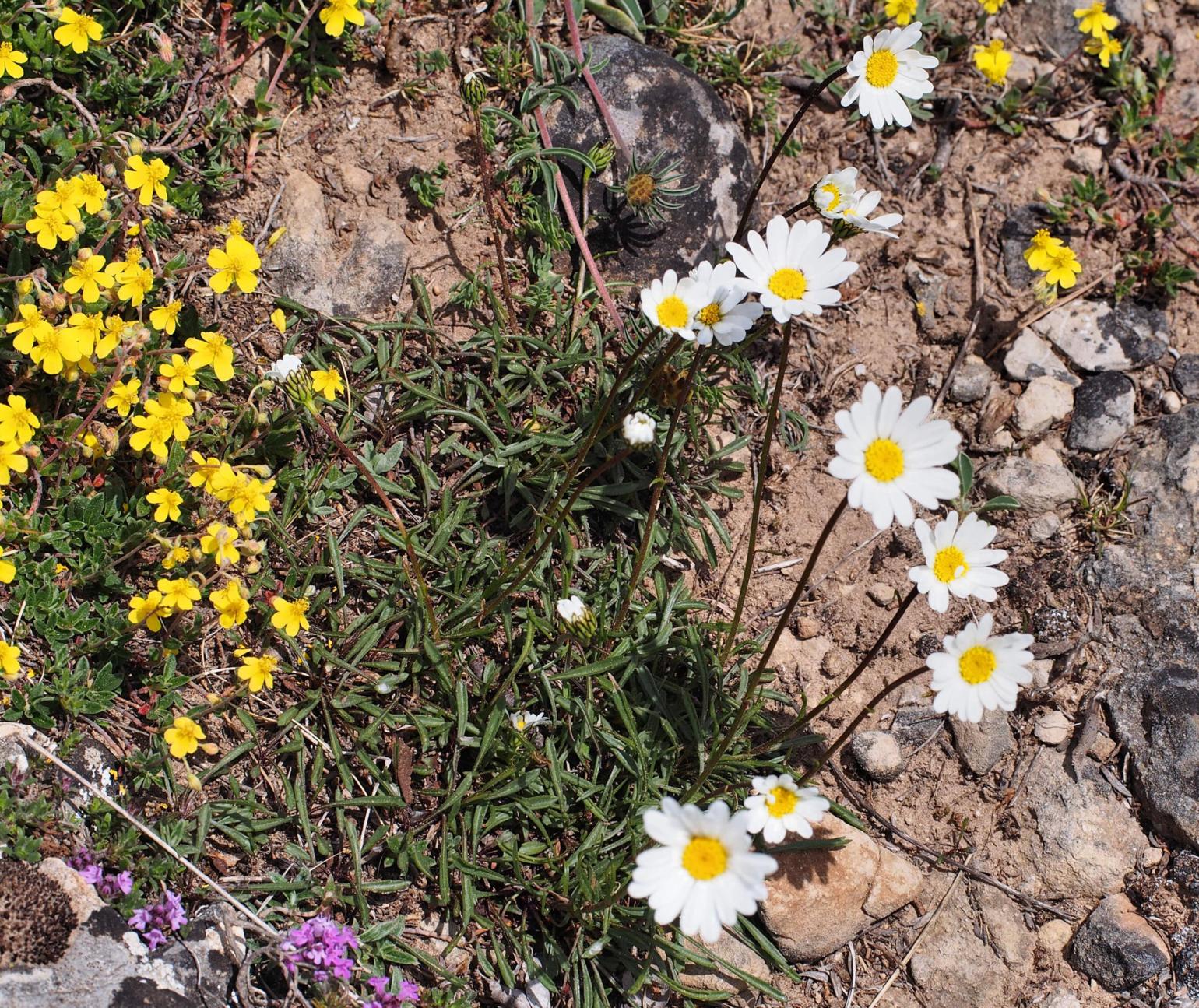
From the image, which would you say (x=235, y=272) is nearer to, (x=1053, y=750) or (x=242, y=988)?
(x=242, y=988)

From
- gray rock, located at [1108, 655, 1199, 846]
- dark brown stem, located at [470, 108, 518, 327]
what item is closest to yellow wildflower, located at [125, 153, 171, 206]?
dark brown stem, located at [470, 108, 518, 327]

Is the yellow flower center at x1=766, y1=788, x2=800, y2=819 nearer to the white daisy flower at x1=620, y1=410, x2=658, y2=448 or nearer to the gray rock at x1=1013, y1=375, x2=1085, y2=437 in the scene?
the white daisy flower at x1=620, y1=410, x2=658, y2=448

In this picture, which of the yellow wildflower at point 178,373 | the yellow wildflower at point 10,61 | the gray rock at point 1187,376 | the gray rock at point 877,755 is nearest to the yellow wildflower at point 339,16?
the yellow wildflower at point 10,61

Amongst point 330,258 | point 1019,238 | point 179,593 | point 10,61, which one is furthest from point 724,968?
point 10,61

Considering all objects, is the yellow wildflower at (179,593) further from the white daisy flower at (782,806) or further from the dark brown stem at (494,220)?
the white daisy flower at (782,806)

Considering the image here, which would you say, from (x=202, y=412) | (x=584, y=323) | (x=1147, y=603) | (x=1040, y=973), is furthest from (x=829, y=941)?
(x=202, y=412)

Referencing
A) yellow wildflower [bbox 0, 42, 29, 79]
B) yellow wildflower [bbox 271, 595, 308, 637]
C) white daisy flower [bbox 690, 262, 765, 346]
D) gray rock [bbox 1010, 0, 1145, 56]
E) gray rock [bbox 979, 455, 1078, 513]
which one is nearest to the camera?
white daisy flower [bbox 690, 262, 765, 346]
